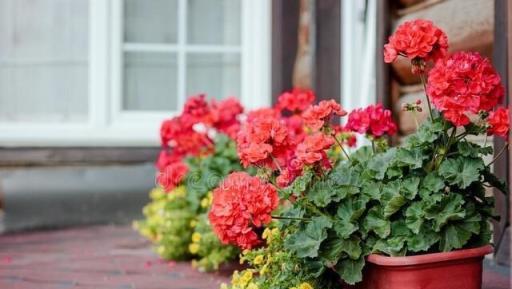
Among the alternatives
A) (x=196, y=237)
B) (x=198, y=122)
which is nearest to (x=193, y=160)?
(x=198, y=122)

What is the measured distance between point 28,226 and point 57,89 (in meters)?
0.82

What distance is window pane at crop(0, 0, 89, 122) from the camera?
4.26 m

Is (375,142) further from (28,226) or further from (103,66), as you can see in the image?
(28,226)

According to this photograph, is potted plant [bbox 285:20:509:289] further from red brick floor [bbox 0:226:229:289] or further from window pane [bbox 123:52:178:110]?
window pane [bbox 123:52:178:110]

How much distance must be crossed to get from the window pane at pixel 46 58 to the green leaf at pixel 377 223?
2.89m

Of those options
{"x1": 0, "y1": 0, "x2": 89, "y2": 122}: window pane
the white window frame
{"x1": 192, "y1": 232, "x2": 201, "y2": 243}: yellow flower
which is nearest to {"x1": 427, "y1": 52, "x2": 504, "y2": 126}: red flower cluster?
{"x1": 192, "y1": 232, "x2": 201, "y2": 243}: yellow flower

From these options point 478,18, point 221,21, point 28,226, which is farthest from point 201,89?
point 478,18

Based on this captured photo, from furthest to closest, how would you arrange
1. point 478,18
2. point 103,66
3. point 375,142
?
point 103,66 < point 478,18 < point 375,142

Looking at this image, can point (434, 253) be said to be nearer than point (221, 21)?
Yes

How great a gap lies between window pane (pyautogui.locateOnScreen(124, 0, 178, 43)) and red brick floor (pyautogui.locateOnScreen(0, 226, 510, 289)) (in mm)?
1168

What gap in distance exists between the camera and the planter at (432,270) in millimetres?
1640

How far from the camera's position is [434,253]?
1657 mm

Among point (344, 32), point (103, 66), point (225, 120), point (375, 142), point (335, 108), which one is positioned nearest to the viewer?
point (335, 108)

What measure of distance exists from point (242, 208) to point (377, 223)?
1.03 ft
